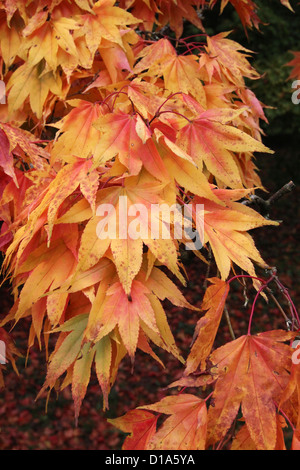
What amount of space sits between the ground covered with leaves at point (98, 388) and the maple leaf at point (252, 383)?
152 centimetres

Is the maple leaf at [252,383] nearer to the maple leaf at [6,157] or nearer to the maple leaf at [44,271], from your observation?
the maple leaf at [44,271]

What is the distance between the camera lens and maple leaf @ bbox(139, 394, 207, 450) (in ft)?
2.84

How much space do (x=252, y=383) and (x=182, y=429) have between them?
152 mm

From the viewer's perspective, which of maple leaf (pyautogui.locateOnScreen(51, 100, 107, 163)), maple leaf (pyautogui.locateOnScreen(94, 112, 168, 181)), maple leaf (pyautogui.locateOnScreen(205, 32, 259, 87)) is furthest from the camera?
maple leaf (pyautogui.locateOnScreen(205, 32, 259, 87))

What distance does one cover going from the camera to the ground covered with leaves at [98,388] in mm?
3398

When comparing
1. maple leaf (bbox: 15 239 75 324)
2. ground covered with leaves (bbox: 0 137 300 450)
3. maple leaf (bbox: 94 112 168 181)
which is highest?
maple leaf (bbox: 94 112 168 181)

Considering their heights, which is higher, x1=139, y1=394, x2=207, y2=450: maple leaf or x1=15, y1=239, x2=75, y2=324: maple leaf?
x1=15, y1=239, x2=75, y2=324: maple leaf

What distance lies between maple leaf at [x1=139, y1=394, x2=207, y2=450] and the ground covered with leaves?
154 centimetres

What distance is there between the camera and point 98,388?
12.4 feet

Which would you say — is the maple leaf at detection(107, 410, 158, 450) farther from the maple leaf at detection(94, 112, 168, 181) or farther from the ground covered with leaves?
the ground covered with leaves

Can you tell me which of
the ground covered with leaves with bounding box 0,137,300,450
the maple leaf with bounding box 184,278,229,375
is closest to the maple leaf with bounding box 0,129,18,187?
the maple leaf with bounding box 184,278,229,375

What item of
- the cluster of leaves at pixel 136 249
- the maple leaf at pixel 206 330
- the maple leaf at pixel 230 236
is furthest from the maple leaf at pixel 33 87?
Result: the maple leaf at pixel 206 330

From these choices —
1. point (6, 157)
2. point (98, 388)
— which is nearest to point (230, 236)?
point (6, 157)

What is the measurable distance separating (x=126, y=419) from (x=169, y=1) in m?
1.39
